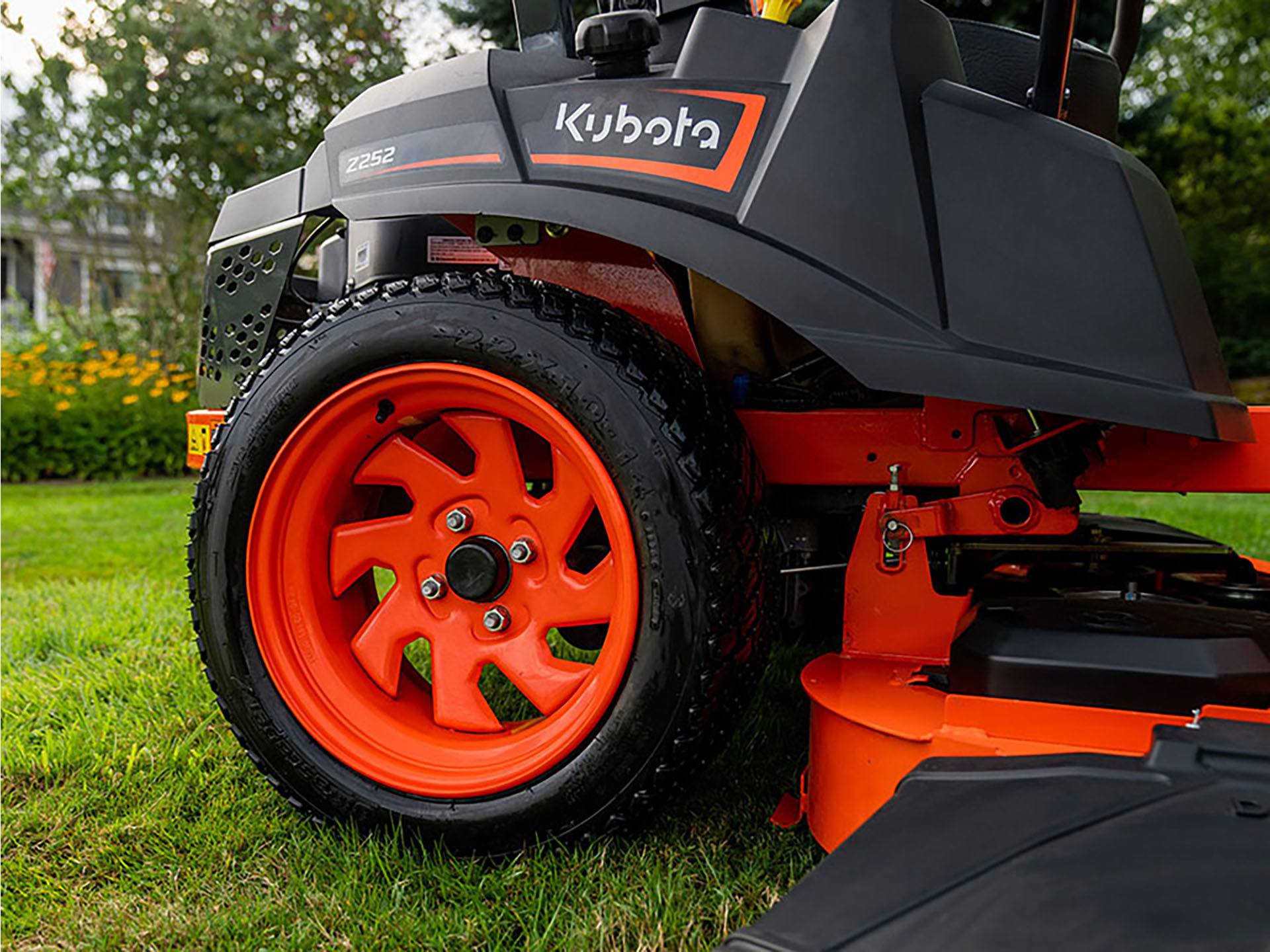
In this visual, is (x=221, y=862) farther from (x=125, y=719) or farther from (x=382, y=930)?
(x=125, y=719)

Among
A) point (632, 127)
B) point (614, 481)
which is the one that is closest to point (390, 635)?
point (614, 481)

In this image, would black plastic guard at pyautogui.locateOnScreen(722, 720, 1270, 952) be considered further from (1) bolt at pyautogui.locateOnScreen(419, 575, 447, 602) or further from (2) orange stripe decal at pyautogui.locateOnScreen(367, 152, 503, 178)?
(2) orange stripe decal at pyautogui.locateOnScreen(367, 152, 503, 178)

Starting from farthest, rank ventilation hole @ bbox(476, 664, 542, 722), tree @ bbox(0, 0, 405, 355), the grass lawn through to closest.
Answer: tree @ bbox(0, 0, 405, 355) < ventilation hole @ bbox(476, 664, 542, 722) < the grass lawn

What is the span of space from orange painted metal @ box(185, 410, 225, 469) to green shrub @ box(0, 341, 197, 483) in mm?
5661

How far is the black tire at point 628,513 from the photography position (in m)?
1.35

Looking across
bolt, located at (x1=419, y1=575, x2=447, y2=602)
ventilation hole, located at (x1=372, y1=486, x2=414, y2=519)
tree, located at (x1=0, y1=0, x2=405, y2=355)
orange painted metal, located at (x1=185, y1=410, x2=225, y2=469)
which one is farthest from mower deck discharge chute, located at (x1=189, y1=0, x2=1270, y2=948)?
tree, located at (x1=0, y1=0, x2=405, y2=355)

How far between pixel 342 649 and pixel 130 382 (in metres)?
6.79

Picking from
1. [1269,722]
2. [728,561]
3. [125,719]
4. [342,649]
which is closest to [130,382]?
[125,719]

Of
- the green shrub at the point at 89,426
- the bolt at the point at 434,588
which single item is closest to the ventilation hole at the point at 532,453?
the bolt at the point at 434,588

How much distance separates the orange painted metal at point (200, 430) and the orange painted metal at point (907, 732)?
1155 millimetres

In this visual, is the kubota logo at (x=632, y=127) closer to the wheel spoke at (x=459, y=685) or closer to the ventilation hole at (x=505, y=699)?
the wheel spoke at (x=459, y=685)

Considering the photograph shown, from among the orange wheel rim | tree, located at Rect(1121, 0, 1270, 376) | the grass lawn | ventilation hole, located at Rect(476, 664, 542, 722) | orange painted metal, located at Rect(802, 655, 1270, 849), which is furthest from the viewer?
tree, located at Rect(1121, 0, 1270, 376)

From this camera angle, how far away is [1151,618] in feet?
4.46

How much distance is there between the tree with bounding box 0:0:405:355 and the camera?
8.99 metres
